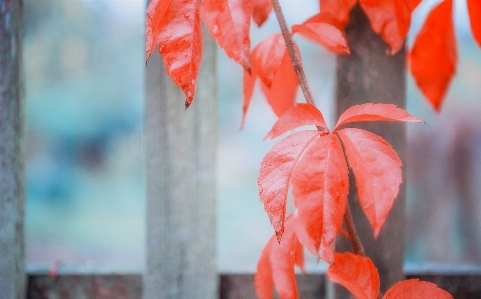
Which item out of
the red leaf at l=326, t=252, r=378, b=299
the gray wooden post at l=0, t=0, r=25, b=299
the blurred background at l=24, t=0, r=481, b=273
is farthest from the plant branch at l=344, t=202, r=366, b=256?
the blurred background at l=24, t=0, r=481, b=273

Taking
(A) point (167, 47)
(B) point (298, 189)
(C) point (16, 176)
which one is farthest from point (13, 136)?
(B) point (298, 189)

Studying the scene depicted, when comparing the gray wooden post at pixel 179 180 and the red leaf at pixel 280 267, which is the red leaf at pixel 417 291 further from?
the gray wooden post at pixel 179 180

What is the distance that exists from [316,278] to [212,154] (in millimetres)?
403

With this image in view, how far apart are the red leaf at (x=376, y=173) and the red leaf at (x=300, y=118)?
4cm

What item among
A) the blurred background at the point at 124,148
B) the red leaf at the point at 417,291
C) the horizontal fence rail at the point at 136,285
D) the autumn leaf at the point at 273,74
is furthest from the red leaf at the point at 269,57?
the blurred background at the point at 124,148

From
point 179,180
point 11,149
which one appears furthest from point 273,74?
point 11,149

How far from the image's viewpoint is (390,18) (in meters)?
0.57

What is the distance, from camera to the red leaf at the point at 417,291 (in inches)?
18.6

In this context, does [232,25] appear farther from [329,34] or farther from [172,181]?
[172,181]

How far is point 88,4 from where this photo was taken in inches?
66.9

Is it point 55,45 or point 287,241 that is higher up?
point 55,45

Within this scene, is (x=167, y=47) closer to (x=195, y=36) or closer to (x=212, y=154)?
(x=195, y=36)

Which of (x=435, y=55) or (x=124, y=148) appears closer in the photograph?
(x=435, y=55)

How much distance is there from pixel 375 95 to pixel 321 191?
0.45 m
